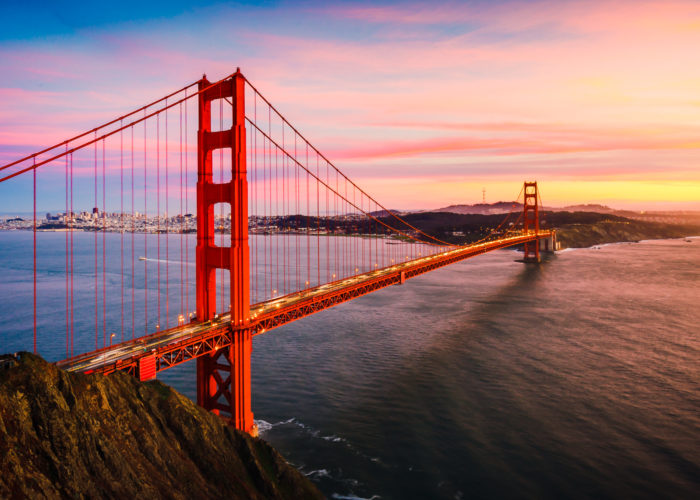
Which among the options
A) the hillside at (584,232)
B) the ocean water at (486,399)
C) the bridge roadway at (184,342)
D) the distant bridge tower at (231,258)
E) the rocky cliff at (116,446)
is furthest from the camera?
the hillside at (584,232)

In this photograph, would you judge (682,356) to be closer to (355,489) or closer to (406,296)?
(355,489)

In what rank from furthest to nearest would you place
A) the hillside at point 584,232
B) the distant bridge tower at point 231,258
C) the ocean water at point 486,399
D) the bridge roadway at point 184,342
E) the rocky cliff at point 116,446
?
the hillside at point 584,232 → the distant bridge tower at point 231,258 → the ocean water at point 486,399 → the bridge roadway at point 184,342 → the rocky cliff at point 116,446

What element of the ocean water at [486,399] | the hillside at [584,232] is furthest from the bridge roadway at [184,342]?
the hillside at [584,232]

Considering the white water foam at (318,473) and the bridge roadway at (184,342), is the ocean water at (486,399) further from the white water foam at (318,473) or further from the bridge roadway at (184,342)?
the bridge roadway at (184,342)

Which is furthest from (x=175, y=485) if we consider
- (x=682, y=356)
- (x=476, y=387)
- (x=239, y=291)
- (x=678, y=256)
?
(x=678, y=256)

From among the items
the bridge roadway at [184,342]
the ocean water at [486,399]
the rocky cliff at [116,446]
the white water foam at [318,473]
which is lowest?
the white water foam at [318,473]

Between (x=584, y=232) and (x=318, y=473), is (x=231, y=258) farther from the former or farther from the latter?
(x=584, y=232)
